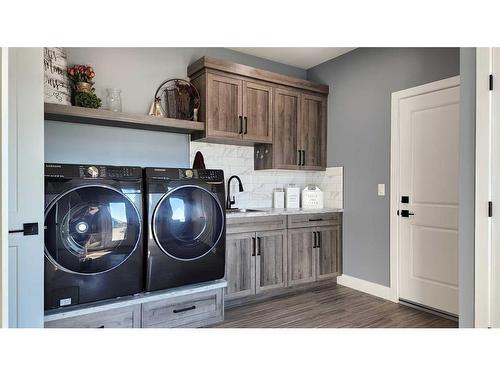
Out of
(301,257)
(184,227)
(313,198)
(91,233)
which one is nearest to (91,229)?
(91,233)

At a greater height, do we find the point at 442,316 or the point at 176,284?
the point at 176,284

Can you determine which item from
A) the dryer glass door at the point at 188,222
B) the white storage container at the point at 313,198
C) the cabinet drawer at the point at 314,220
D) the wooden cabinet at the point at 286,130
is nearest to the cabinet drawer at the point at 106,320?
the dryer glass door at the point at 188,222

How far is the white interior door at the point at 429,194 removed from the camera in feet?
8.71

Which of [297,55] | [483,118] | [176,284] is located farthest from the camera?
[297,55]

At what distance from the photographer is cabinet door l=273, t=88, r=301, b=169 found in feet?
11.4

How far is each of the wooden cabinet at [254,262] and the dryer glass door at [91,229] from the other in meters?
0.99

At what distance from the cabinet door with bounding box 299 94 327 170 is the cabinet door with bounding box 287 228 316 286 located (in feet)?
2.84

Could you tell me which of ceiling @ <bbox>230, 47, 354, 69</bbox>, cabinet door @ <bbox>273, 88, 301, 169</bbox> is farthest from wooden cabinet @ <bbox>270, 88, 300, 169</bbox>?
ceiling @ <bbox>230, 47, 354, 69</bbox>

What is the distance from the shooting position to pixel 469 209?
1.73 m

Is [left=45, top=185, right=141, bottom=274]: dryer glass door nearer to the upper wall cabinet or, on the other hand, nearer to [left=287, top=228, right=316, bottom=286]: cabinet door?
the upper wall cabinet
